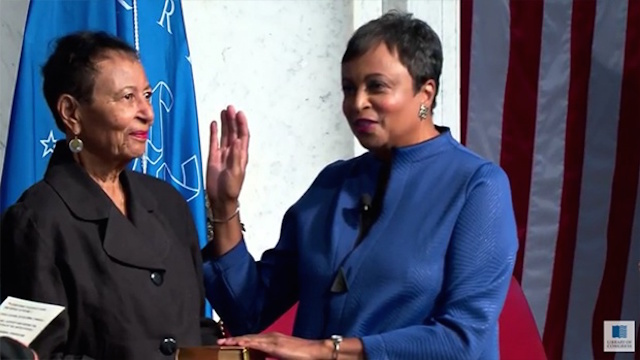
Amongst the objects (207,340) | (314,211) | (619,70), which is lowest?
(207,340)

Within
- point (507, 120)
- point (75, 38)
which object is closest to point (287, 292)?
point (75, 38)

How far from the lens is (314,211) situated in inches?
117

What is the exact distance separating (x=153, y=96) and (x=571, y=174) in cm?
189

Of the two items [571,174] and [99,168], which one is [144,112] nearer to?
[99,168]

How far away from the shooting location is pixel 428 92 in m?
2.90

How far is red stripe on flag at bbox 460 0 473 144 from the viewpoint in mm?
5320

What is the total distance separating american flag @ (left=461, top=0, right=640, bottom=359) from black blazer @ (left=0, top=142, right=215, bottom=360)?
260 centimetres

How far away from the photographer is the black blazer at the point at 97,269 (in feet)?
8.90

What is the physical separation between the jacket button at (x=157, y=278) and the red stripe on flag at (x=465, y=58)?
2.60 meters

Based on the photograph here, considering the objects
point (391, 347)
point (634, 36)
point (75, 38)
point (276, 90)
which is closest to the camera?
point (391, 347)

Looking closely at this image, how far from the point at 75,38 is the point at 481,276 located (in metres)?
0.96

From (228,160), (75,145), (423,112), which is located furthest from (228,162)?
(423,112)

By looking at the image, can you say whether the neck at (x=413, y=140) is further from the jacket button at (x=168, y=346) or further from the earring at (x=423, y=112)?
the jacket button at (x=168, y=346)

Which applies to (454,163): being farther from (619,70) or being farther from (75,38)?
(619,70)
